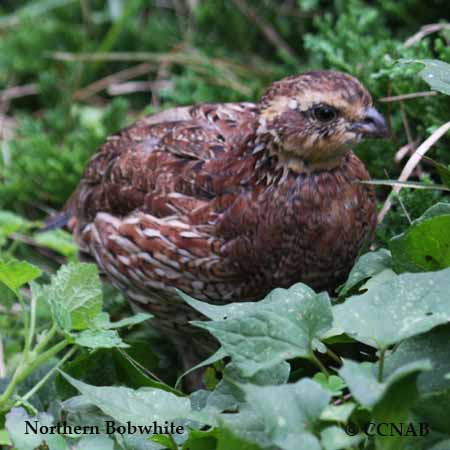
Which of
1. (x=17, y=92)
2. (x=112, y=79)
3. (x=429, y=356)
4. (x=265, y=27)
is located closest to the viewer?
(x=429, y=356)

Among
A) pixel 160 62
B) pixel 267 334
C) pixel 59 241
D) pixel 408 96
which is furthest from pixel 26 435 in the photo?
pixel 160 62

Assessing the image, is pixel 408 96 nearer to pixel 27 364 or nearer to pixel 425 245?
pixel 425 245

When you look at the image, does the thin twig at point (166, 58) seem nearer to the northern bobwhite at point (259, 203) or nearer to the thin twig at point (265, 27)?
the thin twig at point (265, 27)

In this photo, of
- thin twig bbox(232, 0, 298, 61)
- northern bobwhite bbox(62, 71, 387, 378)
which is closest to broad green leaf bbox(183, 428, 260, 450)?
northern bobwhite bbox(62, 71, 387, 378)

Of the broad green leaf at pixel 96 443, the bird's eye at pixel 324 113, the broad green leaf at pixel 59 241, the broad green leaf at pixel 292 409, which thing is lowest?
the broad green leaf at pixel 59 241

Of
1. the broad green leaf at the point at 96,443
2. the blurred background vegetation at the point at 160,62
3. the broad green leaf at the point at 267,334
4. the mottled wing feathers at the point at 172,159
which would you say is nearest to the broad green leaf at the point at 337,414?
the broad green leaf at the point at 267,334

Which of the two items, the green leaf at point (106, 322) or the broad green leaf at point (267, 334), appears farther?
the green leaf at point (106, 322)
